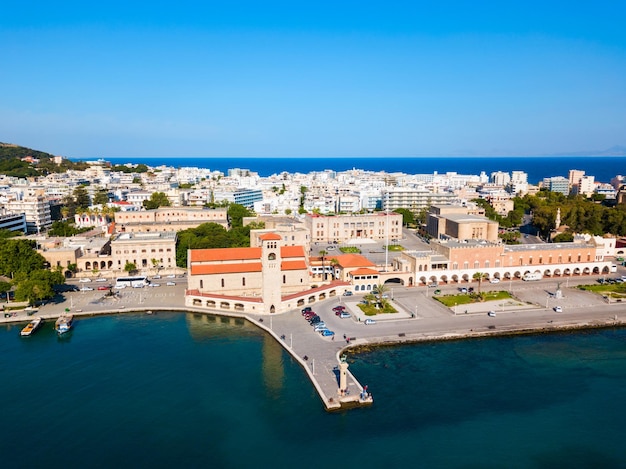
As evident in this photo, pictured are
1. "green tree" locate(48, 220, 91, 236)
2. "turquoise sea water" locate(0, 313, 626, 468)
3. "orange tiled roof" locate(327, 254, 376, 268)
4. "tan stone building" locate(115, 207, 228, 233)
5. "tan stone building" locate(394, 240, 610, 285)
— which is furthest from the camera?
"tan stone building" locate(115, 207, 228, 233)

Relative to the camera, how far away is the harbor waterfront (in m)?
29.3

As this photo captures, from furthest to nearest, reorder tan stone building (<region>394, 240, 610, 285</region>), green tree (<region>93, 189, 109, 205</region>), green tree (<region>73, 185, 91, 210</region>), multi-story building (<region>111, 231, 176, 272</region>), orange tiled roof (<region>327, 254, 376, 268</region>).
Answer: green tree (<region>93, 189, 109, 205</region>)
green tree (<region>73, 185, 91, 210</region>)
multi-story building (<region>111, 231, 176, 272</region>)
tan stone building (<region>394, 240, 610, 285</region>)
orange tiled roof (<region>327, 254, 376, 268</region>)

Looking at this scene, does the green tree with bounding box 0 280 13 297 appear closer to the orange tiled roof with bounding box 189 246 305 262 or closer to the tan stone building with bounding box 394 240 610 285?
the orange tiled roof with bounding box 189 246 305 262

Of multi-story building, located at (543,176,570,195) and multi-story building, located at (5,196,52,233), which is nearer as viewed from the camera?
multi-story building, located at (5,196,52,233)

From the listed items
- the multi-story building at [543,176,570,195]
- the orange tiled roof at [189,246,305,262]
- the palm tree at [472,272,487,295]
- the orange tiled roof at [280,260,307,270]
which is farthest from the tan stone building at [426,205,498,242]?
the multi-story building at [543,176,570,195]

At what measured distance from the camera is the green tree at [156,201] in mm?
123000

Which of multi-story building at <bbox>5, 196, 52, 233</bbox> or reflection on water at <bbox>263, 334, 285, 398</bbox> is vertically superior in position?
multi-story building at <bbox>5, 196, 52, 233</bbox>

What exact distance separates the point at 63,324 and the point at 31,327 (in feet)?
10.3

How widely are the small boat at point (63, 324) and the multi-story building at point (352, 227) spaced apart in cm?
5264

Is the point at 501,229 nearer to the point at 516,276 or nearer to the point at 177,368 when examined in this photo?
the point at 516,276

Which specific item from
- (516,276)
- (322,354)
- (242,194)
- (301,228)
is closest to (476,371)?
(322,354)

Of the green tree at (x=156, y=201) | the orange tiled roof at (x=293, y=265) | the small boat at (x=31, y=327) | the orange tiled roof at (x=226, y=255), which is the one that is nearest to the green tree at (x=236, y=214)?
the green tree at (x=156, y=201)

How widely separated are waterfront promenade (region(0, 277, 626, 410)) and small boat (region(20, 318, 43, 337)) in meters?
1.68

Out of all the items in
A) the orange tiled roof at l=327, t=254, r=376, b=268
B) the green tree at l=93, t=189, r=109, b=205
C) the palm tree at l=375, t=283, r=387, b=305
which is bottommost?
the palm tree at l=375, t=283, r=387, b=305
